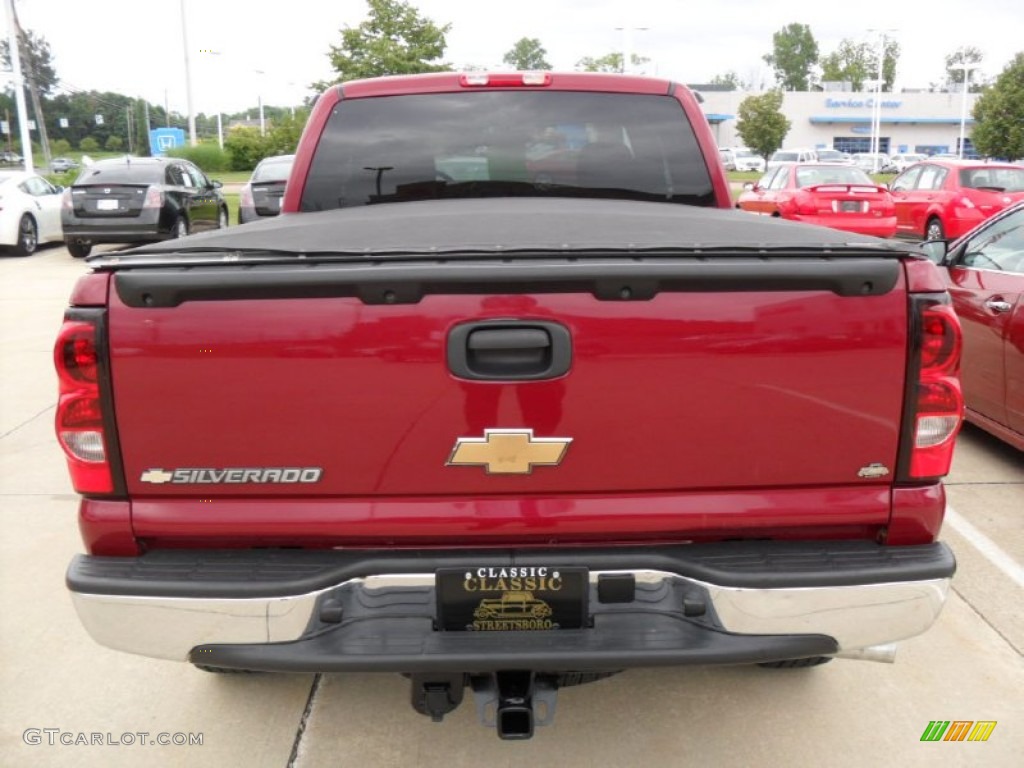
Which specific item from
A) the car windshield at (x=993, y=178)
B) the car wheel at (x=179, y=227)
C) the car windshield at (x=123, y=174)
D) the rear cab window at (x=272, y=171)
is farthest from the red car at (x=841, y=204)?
the car windshield at (x=123, y=174)

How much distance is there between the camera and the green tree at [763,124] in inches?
2488

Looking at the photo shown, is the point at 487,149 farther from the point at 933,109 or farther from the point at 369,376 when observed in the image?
the point at 933,109

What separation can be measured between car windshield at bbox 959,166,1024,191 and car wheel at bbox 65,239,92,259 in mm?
14646

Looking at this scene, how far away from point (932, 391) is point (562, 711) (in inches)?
64.0

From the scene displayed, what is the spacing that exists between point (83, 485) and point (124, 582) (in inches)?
10.6

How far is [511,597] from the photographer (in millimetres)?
2404

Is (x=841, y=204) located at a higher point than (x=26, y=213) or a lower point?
lower

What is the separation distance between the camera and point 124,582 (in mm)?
2395

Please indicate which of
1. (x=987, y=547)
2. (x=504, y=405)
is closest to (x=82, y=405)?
(x=504, y=405)

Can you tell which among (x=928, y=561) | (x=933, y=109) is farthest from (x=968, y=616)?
(x=933, y=109)

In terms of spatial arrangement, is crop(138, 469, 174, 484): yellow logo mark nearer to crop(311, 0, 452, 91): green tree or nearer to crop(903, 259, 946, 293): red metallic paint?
crop(903, 259, 946, 293): red metallic paint

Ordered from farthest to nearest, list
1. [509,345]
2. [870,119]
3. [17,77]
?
1. [870,119]
2. [17,77]
3. [509,345]

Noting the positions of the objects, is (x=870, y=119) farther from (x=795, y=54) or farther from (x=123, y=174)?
(x=123, y=174)

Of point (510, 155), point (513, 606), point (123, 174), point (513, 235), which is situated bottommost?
point (513, 606)
